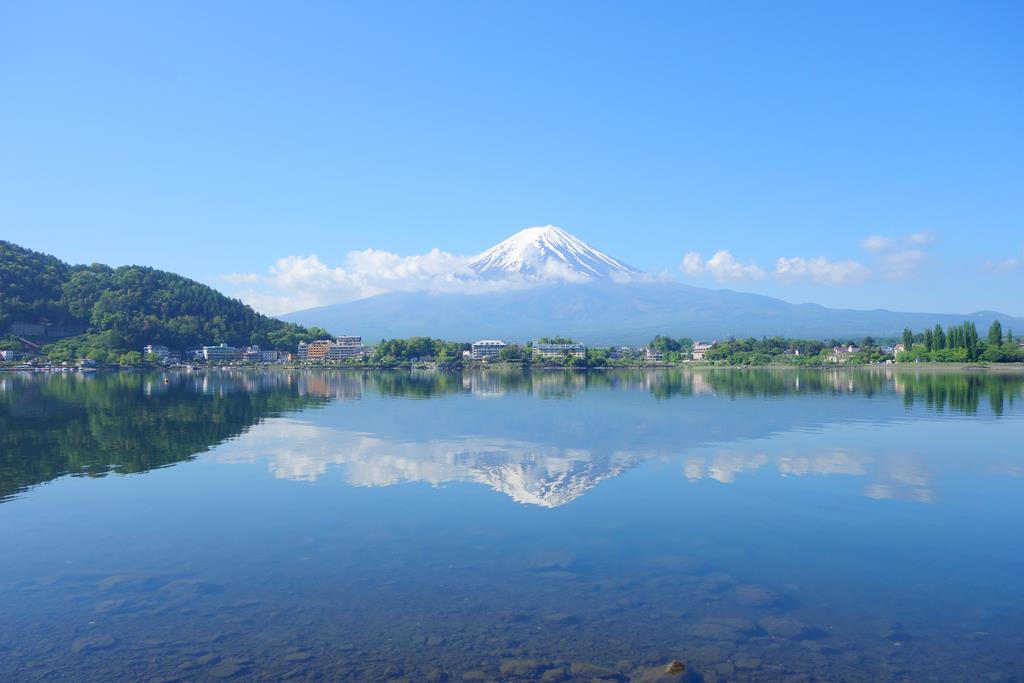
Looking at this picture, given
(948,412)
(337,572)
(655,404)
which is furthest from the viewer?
(655,404)

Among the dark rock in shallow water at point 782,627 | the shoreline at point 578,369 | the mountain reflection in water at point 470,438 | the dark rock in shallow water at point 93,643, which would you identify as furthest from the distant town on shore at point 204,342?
the dark rock in shallow water at point 93,643

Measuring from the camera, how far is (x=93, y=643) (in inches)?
329

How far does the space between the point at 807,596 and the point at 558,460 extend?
11904 millimetres

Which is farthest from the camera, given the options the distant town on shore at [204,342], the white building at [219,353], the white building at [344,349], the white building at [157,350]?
the white building at [344,349]

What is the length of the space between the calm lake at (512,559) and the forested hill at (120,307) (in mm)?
100781

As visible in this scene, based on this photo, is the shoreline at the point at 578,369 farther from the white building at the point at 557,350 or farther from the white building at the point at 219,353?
the white building at the point at 557,350

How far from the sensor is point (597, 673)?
7633 millimetres

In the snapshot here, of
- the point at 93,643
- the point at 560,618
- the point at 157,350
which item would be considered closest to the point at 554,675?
the point at 560,618

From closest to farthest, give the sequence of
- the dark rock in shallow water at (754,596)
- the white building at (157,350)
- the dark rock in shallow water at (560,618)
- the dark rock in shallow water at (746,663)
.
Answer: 1. the dark rock in shallow water at (746,663)
2. the dark rock in shallow water at (560,618)
3. the dark rock in shallow water at (754,596)
4. the white building at (157,350)

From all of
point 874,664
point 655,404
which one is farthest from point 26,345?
point 874,664

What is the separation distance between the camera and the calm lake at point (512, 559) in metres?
8.09

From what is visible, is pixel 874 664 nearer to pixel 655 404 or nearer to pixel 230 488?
pixel 230 488

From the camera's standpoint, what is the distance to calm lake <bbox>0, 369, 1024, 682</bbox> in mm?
8086

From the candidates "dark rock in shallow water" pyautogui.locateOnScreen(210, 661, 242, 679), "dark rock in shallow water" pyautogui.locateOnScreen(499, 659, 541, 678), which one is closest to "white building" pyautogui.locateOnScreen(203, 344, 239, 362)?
"dark rock in shallow water" pyautogui.locateOnScreen(210, 661, 242, 679)
